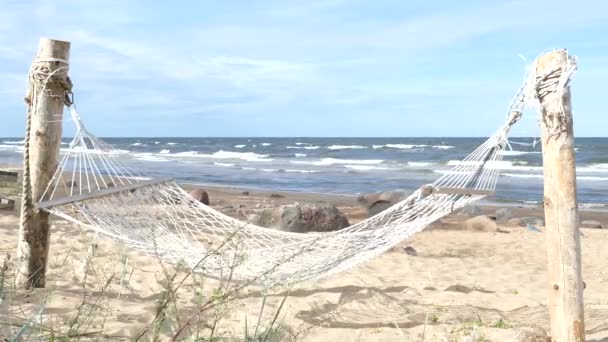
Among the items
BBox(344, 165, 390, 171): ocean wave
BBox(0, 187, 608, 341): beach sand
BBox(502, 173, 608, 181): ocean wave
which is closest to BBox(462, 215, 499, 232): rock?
BBox(0, 187, 608, 341): beach sand

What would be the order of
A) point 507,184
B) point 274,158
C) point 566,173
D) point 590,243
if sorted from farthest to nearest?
point 274,158, point 507,184, point 590,243, point 566,173

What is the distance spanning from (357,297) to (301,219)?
281 cm

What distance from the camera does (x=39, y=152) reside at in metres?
2.85

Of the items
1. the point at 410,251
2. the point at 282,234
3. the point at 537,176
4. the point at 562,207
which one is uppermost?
the point at 562,207

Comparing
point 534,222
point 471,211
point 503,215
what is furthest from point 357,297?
point 471,211

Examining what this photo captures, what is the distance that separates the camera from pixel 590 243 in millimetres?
6191

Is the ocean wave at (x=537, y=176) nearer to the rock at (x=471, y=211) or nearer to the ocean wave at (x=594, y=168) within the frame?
the ocean wave at (x=594, y=168)

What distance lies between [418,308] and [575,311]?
3.66 feet

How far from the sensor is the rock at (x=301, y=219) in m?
6.20

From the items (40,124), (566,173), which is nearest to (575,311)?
(566,173)

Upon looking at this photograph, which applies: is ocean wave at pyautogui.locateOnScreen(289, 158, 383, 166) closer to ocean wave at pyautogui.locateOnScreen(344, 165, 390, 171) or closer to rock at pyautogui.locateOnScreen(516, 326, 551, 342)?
ocean wave at pyautogui.locateOnScreen(344, 165, 390, 171)

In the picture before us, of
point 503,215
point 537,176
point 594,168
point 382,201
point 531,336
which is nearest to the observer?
point 531,336

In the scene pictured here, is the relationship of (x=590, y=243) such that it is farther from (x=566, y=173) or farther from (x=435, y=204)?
(x=566, y=173)

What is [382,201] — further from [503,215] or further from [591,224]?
[591,224]
